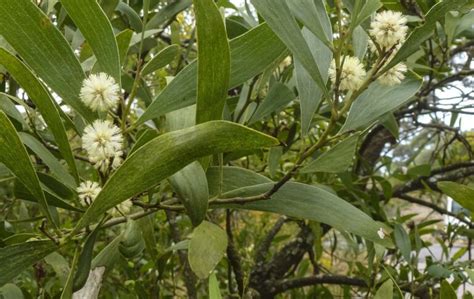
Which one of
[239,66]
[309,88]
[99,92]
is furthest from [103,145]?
[309,88]

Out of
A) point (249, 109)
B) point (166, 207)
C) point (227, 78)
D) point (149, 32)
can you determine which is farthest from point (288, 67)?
point (227, 78)

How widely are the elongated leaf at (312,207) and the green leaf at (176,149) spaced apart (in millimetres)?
183

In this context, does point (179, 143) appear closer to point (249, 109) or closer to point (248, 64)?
point (248, 64)

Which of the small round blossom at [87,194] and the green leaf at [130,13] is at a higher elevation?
the green leaf at [130,13]

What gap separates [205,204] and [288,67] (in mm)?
544

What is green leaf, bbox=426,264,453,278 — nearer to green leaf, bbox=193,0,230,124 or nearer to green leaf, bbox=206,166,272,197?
green leaf, bbox=206,166,272,197

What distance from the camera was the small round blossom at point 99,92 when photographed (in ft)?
1.95

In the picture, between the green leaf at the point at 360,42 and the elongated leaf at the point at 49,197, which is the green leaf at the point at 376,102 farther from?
the elongated leaf at the point at 49,197

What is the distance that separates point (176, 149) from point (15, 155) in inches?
6.1

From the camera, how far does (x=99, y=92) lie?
1.95 feet

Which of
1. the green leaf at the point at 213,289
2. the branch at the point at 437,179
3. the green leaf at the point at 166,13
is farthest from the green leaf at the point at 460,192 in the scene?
the branch at the point at 437,179

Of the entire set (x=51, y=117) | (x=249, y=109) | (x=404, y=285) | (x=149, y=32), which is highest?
(x=149, y=32)

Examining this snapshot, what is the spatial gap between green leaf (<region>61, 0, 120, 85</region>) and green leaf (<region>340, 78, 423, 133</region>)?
28 centimetres

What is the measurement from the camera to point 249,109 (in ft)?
3.07
